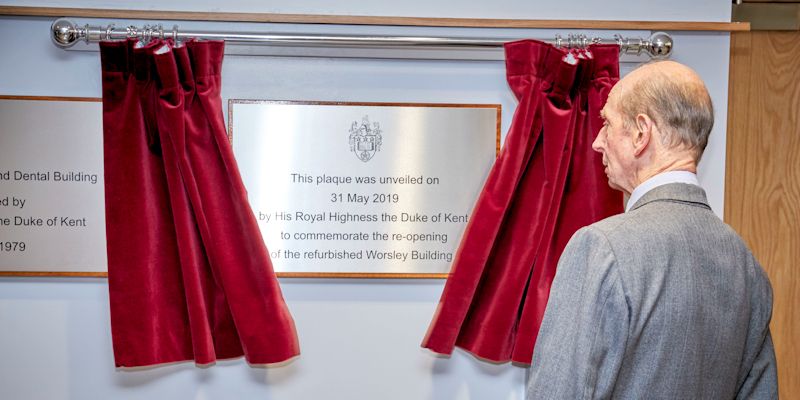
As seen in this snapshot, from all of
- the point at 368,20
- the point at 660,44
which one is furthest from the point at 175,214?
the point at 660,44

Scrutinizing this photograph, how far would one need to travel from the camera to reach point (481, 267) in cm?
159

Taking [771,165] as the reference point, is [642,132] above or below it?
above

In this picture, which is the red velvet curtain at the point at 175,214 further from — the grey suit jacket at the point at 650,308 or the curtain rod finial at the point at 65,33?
the grey suit jacket at the point at 650,308

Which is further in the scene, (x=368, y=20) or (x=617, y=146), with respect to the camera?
(x=368, y=20)

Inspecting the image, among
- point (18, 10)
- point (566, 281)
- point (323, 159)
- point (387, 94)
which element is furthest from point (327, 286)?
point (18, 10)

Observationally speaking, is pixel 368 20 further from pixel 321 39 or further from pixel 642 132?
pixel 642 132

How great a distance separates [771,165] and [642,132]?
98cm

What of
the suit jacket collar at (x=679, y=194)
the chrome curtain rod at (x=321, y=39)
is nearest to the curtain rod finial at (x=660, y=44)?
the chrome curtain rod at (x=321, y=39)

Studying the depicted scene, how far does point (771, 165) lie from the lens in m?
1.79

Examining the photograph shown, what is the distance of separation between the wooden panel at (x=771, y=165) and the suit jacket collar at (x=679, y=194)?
0.88 m

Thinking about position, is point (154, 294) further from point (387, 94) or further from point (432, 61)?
point (432, 61)

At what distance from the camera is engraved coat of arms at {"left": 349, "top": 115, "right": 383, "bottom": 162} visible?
1.66 meters

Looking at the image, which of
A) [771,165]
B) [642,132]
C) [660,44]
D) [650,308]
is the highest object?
[660,44]

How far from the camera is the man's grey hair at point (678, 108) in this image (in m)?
0.99
